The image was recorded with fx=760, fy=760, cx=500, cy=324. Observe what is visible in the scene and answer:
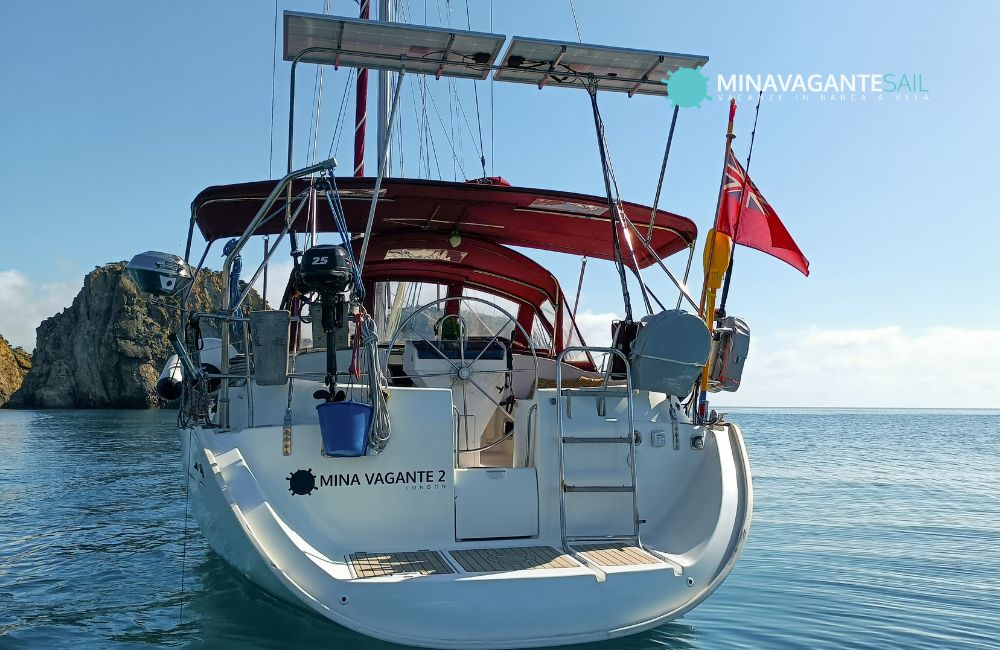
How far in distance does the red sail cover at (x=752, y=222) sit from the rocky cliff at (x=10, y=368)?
9221cm

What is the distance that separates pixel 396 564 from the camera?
4.09 meters

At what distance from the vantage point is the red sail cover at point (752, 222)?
6.07 metres

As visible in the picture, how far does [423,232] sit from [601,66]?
86.2 inches

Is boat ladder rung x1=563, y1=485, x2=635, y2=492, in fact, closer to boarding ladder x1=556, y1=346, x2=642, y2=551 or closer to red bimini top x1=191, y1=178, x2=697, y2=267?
boarding ladder x1=556, y1=346, x2=642, y2=551

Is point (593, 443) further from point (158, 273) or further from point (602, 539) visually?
point (158, 273)

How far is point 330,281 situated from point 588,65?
2.85 meters

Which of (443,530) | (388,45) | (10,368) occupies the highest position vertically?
(10,368)

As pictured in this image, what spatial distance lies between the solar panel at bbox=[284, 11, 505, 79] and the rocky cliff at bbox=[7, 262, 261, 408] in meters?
71.5

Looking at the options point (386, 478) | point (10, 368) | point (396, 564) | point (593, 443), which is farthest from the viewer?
point (10, 368)

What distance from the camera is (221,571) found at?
5.93m

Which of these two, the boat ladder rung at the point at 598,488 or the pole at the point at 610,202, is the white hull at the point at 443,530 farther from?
the pole at the point at 610,202

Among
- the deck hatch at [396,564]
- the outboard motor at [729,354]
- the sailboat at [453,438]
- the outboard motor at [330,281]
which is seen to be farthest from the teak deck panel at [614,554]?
the outboard motor at [330,281]

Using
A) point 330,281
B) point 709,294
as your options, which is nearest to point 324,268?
point 330,281

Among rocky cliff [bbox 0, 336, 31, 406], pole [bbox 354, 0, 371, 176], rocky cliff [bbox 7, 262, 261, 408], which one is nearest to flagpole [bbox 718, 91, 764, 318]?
pole [bbox 354, 0, 371, 176]
